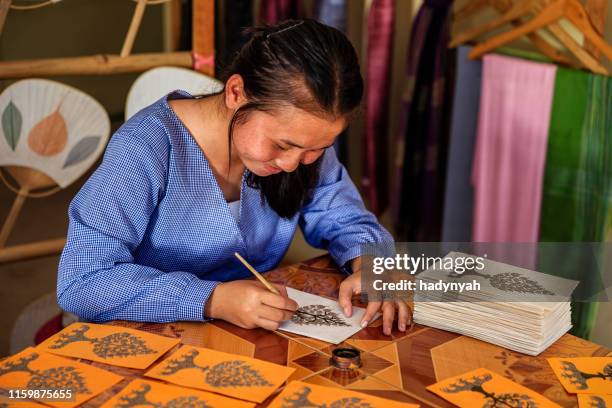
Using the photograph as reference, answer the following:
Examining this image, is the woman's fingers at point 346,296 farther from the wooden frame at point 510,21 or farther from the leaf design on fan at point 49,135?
the wooden frame at point 510,21

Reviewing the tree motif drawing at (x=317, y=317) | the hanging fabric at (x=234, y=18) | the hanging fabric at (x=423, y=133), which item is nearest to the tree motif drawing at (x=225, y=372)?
the tree motif drawing at (x=317, y=317)

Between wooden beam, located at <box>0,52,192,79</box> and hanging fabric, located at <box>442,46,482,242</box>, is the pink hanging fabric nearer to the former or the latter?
hanging fabric, located at <box>442,46,482,242</box>

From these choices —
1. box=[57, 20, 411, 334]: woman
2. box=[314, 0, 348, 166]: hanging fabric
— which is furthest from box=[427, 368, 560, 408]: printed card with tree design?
box=[314, 0, 348, 166]: hanging fabric

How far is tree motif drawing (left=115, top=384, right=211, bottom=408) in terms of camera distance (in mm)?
1277

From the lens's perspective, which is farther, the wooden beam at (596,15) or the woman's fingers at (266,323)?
the wooden beam at (596,15)

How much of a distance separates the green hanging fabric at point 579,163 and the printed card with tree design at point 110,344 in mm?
1618

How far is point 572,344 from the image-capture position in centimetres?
158

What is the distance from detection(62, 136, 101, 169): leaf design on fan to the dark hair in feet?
3.40

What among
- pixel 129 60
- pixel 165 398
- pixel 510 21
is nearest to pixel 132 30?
pixel 129 60

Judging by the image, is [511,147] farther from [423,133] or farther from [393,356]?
[393,356]

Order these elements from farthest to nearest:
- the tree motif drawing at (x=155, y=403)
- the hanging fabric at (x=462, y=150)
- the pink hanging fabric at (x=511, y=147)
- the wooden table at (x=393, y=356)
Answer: the hanging fabric at (x=462, y=150), the pink hanging fabric at (x=511, y=147), the wooden table at (x=393, y=356), the tree motif drawing at (x=155, y=403)

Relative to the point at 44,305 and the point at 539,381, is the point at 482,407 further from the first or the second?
the point at 44,305

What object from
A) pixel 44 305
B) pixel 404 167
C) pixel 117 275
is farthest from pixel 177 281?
pixel 404 167

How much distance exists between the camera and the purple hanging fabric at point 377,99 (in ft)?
11.2
